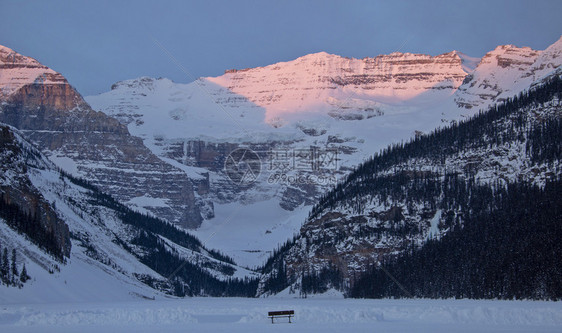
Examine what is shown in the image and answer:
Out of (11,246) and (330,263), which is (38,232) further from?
(330,263)

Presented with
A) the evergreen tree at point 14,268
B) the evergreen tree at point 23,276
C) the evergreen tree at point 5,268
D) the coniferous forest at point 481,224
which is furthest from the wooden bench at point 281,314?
the evergreen tree at point 23,276

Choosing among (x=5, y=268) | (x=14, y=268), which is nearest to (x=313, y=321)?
(x=5, y=268)

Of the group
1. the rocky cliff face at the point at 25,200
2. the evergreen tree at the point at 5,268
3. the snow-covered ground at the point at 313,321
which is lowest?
the snow-covered ground at the point at 313,321

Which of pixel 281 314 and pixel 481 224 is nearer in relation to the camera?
pixel 281 314

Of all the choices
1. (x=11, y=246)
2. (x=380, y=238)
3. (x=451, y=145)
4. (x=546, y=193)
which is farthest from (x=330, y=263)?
(x=11, y=246)

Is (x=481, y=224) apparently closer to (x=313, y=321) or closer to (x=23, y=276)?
(x=23, y=276)

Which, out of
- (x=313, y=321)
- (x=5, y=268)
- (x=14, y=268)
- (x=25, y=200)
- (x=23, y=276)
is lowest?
(x=313, y=321)

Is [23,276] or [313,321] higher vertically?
[23,276]

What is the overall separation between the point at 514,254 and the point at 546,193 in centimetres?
1944

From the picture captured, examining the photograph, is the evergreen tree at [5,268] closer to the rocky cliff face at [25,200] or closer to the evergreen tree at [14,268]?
the evergreen tree at [14,268]

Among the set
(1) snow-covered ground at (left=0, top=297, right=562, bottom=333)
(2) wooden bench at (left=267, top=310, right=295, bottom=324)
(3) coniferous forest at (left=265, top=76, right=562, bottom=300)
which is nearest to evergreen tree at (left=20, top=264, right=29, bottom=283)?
(1) snow-covered ground at (left=0, top=297, right=562, bottom=333)

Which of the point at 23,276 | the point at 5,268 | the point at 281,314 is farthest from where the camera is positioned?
the point at 23,276

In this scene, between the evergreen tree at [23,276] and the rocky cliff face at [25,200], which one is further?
the rocky cliff face at [25,200]

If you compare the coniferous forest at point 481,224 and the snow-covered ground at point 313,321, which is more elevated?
the coniferous forest at point 481,224
